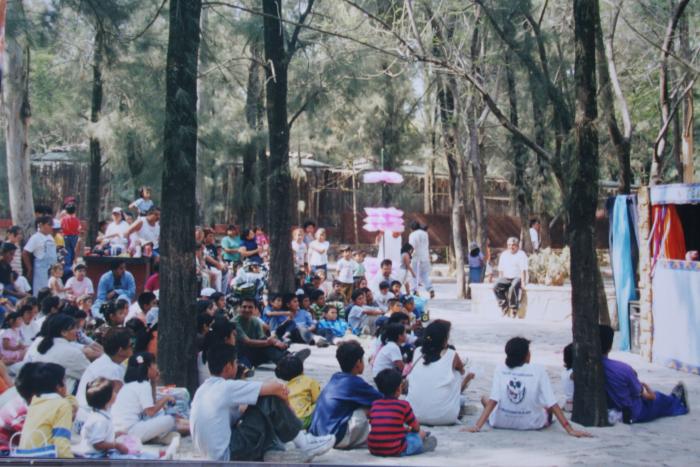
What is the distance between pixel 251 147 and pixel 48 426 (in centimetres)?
2014

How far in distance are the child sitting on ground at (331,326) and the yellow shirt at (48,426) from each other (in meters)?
7.80

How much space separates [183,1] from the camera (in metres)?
8.76

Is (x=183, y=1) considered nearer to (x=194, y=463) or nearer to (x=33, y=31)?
(x=194, y=463)

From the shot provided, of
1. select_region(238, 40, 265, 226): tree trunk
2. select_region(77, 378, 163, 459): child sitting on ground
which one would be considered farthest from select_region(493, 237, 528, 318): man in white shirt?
select_region(77, 378, 163, 459): child sitting on ground

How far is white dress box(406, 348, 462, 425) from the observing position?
26.1 ft

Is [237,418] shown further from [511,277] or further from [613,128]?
[511,277]

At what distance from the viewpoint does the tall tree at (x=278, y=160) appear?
14883mm

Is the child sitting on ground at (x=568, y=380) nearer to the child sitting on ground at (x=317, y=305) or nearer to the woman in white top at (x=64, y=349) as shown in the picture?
the woman in white top at (x=64, y=349)

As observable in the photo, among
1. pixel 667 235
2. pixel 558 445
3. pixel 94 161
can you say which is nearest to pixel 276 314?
pixel 667 235

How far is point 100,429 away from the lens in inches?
240

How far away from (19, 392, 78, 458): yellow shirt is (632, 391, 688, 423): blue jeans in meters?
5.24

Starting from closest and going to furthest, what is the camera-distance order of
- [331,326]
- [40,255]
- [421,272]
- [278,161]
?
[40,255], [331,326], [278,161], [421,272]

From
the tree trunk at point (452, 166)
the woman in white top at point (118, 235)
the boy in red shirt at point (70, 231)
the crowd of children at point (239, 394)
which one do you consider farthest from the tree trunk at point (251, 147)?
the crowd of children at point (239, 394)

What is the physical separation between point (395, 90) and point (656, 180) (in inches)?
602
